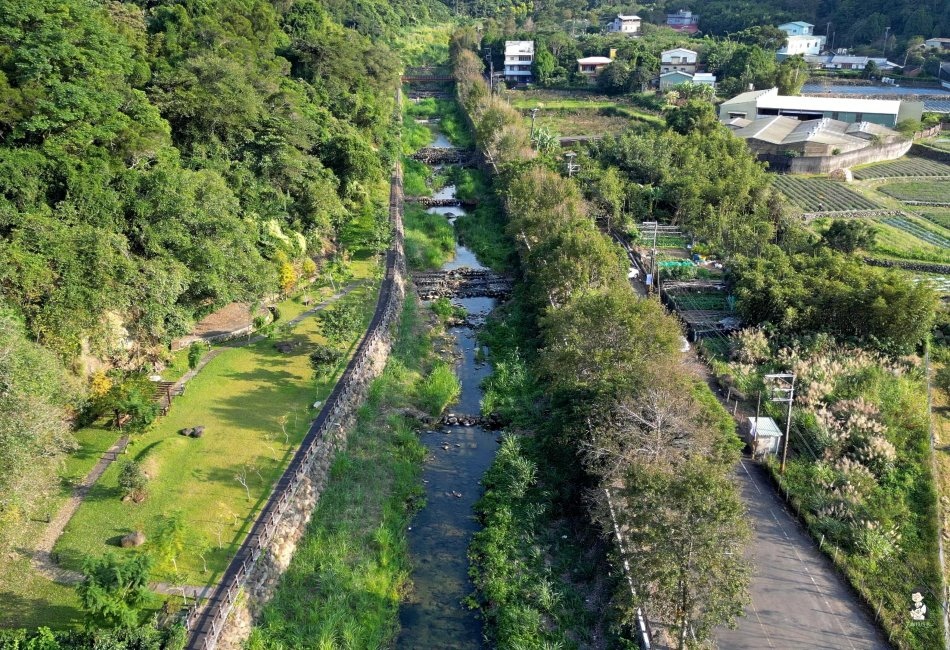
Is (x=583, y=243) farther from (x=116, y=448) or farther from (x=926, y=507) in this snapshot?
(x=116, y=448)

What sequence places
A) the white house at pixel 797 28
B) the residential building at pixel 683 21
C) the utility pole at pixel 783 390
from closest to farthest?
the utility pole at pixel 783 390 < the white house at pixel 797 28 < the residential building at pixel 683 21

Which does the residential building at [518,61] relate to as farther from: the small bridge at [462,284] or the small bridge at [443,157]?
the small bridge at [462,284]

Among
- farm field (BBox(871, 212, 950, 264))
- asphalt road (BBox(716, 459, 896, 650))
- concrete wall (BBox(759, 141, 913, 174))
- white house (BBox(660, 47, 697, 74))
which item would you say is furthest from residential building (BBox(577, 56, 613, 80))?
asphalt road (BBox(716, 459, 896, 650))

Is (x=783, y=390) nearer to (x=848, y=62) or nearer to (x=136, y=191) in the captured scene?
(x=136, y=191)

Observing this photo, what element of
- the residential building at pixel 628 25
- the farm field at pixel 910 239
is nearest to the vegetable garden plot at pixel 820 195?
the farm field at pixel 910 239

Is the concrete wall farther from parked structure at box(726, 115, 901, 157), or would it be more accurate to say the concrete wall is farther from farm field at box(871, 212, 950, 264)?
farm field at box(871, 212, 950, 264)

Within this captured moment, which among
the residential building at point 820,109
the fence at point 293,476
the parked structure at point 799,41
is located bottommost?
the fence at point 293,476
